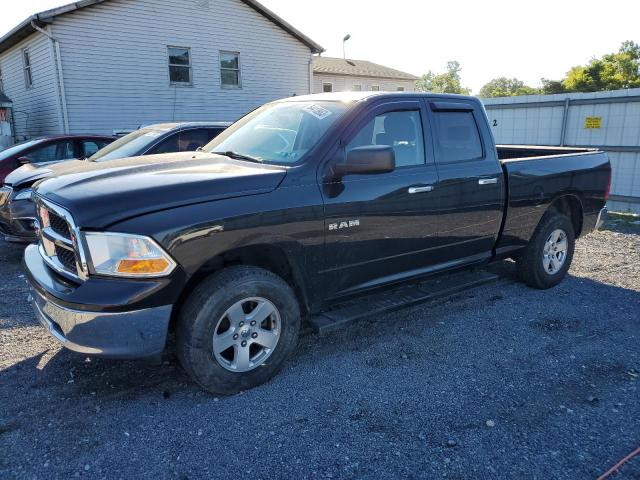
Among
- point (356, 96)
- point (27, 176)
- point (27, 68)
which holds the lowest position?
point (27, 176)

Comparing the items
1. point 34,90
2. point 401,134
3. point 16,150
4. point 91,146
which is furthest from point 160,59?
point 401,134

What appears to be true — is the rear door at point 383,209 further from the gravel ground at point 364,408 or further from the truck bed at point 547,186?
the truck bed at point 547,186

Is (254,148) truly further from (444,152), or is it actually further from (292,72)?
(292,72)

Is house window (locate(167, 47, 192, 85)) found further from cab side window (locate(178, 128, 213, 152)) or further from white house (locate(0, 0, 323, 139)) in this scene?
cab side window (locate(178, 128, 213, 152))

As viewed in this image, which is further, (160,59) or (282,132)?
(160,59)

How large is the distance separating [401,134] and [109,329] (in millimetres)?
2667

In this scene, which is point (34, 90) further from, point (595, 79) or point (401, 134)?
point (595, 79)

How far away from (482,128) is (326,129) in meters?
1.85

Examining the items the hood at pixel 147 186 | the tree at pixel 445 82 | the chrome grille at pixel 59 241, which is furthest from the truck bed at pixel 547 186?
the tree at pixel 445 82

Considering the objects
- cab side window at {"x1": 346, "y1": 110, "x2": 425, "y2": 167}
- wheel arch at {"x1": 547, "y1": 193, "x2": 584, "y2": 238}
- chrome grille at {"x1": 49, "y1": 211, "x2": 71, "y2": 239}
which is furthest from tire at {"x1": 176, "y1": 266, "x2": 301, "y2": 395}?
wheel arch at {"x1": 547, "y1": 193, "x2": 584, "y2": 238}

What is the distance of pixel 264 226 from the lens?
3082 mm

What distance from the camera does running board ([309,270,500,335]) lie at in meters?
3.69

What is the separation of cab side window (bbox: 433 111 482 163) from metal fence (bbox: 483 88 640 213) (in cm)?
732

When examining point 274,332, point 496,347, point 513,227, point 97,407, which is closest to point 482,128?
point 513,227
